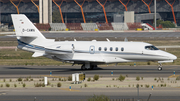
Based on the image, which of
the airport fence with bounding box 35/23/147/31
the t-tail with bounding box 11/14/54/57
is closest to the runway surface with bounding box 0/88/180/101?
the t-tail with bounding box 11/14/54/57

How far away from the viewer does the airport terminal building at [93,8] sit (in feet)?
524

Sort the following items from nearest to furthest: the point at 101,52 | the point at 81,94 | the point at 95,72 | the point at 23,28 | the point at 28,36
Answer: the point at 81,94 → the point at 95,72 → the point at 101,52 → the point at 28,36 → the point at 23,28

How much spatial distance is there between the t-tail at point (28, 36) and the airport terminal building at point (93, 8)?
12420 cm

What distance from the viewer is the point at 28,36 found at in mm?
34969

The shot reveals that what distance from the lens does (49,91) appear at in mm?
20469

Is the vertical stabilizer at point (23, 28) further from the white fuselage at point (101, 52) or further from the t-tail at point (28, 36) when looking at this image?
the white fuselage at point (101, 52)

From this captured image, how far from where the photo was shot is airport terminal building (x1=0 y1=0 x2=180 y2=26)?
160 meters

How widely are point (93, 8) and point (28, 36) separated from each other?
5214 inches

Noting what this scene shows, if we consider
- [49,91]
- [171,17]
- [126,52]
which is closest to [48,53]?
[126,52]

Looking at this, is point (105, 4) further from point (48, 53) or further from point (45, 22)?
point (48, 53)

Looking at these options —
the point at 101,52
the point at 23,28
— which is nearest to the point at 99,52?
the point at 101,52

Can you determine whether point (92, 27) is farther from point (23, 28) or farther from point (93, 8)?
point (23, 28)

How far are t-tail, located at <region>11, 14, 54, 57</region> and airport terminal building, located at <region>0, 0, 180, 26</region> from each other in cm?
12420

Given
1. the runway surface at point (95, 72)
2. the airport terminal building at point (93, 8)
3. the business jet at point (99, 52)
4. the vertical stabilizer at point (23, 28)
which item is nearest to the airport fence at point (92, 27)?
the airport terminal building at point (93, 8)
